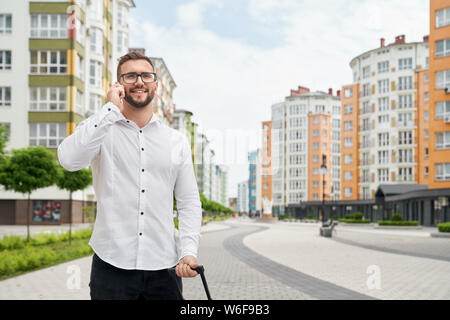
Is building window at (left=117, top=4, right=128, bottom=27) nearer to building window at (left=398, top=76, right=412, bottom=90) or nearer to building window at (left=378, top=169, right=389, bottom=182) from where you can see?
building window at (left=398, top=76, right=412, bottom=90)

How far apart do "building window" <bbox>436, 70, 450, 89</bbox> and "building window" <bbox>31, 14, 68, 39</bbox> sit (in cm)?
3276

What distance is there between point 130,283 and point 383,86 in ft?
292

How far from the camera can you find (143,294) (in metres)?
2.48

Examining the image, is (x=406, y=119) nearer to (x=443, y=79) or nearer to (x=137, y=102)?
(x=443, y=79)

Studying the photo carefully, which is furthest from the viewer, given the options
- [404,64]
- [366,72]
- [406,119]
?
[366,72]

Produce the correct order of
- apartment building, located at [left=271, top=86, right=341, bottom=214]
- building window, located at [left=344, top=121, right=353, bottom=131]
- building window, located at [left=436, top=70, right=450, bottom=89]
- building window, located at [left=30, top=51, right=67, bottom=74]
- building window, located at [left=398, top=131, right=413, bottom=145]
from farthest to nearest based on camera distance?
1. apartment building, located at [left=271, top=86, right=341, bottom=214]
2. building window, located at [left=344, top=121, right=353, bottom=131]
3. building window, located at [left=398, top=131, right=413, bottom=145]
4. building window, located at [left=436, top=70, right=450, bottom=89]
5. building window, located at [left=30, top=51, right=67, bottom=74]

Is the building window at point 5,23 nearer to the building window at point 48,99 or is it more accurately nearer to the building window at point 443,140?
the building window at point 48,99

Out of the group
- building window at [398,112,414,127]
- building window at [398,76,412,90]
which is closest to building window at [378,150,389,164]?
building window at [398,112,414,127]

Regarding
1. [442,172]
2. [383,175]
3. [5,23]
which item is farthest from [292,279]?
[383,175]

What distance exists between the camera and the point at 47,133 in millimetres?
44500

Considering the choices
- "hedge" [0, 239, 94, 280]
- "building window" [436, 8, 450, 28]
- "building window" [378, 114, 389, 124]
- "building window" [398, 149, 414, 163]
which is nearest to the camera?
"hedge" [0, 239, 94, 280]

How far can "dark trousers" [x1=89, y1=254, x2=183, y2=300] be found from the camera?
2432mm

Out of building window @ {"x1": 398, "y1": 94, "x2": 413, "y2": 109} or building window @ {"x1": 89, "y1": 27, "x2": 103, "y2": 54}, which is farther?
building window @ {"x1": 398, "y1": 94, "x2": 413, "y2": 109}
